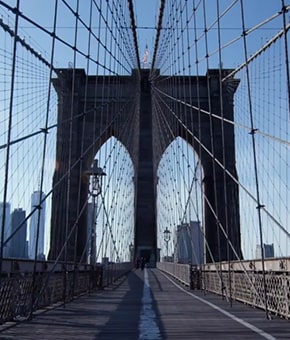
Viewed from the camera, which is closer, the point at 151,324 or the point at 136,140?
the point at 151,324

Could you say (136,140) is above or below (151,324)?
above

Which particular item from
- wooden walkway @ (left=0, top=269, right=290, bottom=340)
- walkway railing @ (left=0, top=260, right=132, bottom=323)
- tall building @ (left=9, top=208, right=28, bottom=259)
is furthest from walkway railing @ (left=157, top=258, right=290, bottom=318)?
tall building @ (left=9, top=208, right=28, bottom=259)

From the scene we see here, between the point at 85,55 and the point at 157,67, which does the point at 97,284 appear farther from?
the point at 157,67

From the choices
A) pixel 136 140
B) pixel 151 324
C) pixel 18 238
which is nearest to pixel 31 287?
pixel 151 324

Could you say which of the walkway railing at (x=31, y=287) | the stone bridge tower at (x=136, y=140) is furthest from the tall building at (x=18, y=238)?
the stone bridge tower at (x=136, y=140)

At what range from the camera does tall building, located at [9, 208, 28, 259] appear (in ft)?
25.9

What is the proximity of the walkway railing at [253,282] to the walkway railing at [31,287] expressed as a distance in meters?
2.01

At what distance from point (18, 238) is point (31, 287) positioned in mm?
4382

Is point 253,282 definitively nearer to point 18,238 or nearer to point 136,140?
point 18,238

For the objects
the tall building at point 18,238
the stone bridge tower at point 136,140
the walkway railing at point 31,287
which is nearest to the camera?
the walkway railing at point 31,287

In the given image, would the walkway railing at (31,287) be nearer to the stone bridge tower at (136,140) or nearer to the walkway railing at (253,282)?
the walkway railing at (253,282)

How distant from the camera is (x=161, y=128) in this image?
2330 centimetres

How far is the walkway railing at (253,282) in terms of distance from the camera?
480 cm

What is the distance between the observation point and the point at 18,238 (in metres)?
9.43
